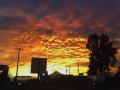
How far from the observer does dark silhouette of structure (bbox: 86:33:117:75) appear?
4146 inches

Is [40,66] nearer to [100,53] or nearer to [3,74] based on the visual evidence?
[3,74]

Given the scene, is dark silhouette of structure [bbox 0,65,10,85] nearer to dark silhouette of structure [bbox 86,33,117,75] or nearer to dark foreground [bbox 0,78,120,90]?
dark foreground [bbox 0,78,120,90]

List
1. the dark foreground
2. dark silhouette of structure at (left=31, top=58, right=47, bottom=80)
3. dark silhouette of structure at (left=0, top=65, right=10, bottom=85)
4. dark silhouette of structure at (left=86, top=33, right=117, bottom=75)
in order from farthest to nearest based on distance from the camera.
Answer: dark silhouette of structure at (left=86, top=33, right=117, bottom=75)
dark silhouette of structure at (left=31, top=58, right=47, bottom=80)
the dark foreground
dark silhouette of structure at (left=0, top=65, right=10, bottom=85)

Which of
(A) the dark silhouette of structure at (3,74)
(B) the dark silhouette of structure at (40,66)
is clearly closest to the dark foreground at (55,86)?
(A) the dark silhouette of structure at (3,74)

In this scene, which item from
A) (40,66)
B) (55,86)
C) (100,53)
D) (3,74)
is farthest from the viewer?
(100,53)

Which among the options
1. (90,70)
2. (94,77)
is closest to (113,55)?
(90,70)

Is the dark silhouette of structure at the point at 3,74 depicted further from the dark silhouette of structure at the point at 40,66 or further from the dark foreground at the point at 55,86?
the dark silhouette of structure at the point at 40,66

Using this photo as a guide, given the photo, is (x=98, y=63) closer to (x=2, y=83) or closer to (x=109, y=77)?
(x=109, y=77)

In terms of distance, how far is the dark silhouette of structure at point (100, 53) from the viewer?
105312 mm

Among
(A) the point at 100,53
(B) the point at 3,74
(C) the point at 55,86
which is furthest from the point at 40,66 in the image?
(A) the point at 100,53

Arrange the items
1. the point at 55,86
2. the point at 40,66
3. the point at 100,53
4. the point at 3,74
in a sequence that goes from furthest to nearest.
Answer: the point at 100,53
the point at 55,86
the point at 3,74
the point at 40,66

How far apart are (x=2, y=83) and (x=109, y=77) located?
52754 mm

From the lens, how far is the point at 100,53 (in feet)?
354

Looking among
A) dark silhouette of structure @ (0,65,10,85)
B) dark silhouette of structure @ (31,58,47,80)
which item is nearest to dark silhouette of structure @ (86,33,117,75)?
dark silhouette of structure @ (31,58,47,80)
